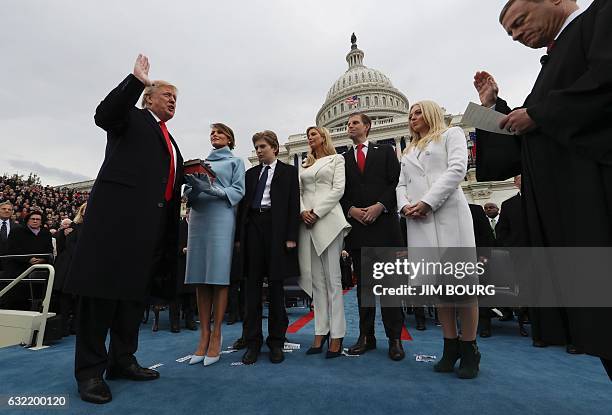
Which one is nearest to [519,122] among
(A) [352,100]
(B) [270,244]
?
(B) [270,244]

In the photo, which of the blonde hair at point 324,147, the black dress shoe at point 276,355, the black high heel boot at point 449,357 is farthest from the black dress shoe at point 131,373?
the blonde hair at point 324,147

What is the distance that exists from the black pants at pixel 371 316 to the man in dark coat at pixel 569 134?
1.56 meters

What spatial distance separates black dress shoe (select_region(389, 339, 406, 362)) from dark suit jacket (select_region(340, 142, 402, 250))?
829mm

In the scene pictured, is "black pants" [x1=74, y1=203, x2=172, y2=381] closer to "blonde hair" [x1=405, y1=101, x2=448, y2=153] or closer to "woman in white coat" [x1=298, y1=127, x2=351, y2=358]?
"woman in white coat" [x1=298, y1=127, x2=351, y2=358]

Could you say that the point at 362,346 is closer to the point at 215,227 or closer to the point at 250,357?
the point at 250,357

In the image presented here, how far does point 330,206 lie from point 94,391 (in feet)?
6.83

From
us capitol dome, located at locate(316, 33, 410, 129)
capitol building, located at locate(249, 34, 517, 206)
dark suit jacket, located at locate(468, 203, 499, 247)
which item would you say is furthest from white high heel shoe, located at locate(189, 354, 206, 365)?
us capitol dome, located at locate(316, 33, 410, 129)

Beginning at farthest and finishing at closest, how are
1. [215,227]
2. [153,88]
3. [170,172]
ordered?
[215,227] → [153,88] → [170,172]

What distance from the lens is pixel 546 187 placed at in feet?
3.81

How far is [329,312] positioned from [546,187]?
2115mm

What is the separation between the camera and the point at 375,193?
9.67 feet

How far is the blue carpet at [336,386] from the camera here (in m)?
1.62

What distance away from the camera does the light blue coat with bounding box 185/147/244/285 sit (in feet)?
8.27

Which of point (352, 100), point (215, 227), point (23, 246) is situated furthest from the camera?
point (352, 100)
